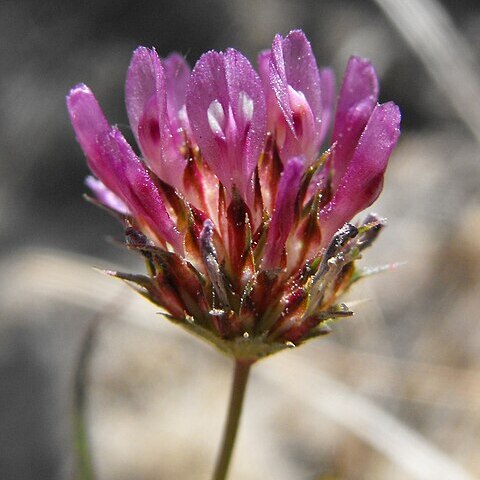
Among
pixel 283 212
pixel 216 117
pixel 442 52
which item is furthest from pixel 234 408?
pixel 442 52

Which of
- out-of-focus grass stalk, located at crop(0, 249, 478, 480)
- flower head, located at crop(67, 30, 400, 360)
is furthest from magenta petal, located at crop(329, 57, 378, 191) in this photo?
out-of-focus grass stalk, located at crop(0, 249, 478, 480)

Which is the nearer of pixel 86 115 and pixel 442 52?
pixel 86 115

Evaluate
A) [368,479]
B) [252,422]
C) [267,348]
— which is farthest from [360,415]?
[267,348]

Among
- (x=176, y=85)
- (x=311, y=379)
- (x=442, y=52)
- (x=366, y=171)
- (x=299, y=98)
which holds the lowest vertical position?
(x=311, y=379)

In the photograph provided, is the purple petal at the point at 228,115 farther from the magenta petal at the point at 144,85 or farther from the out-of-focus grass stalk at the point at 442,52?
the out-of-focus grass stalk at the point at 442,52

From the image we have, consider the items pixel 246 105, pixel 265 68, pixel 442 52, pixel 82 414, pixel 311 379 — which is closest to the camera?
pixel 246 105

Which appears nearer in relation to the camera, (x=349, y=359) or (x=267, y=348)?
(x=267, y=348)

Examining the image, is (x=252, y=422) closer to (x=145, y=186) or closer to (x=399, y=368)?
(x=399, y=368)

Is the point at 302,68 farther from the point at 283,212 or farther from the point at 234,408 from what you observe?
the point at 234,408
